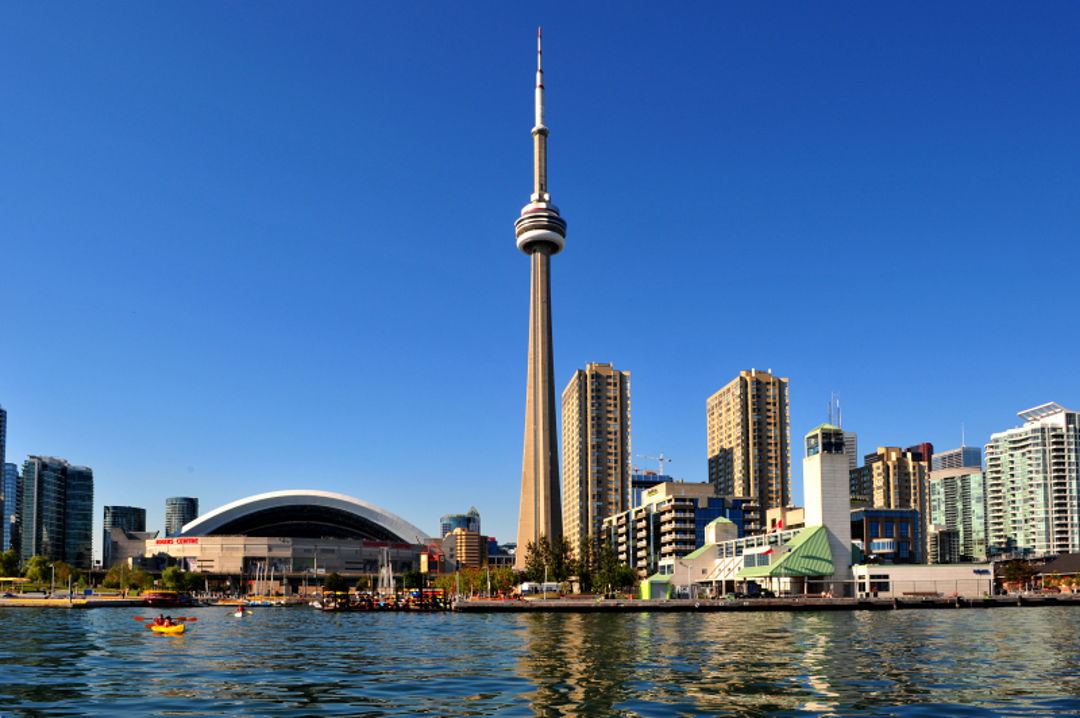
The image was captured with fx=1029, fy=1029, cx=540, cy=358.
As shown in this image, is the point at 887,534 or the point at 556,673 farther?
the point at 887,534

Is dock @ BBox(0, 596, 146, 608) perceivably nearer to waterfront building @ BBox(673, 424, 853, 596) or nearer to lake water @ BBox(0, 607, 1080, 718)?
lake water @ BBox(0, 607, 1080, 718)

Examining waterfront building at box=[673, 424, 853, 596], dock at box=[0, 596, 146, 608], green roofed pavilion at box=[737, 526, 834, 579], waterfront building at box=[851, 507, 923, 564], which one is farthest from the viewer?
waterfront building at box=[851, 507, 923, 564]

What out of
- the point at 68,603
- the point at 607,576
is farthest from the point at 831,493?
the point at 68,603

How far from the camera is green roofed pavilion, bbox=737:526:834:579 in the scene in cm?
15950

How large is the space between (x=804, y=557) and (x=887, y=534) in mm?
34204

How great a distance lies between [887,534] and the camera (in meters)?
188

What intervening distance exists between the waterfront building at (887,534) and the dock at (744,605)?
89.4 ft

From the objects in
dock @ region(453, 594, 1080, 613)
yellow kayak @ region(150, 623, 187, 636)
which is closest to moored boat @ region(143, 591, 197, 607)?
dock @ region(453, 594, 1080, 613)

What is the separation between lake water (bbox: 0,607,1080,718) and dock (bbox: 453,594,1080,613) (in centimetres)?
A: 5235

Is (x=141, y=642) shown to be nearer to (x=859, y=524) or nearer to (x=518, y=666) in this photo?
(x=518, y=666)

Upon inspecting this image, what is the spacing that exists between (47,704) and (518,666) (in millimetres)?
23843

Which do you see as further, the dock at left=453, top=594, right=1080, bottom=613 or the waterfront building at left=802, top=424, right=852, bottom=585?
the waterfront building at left=802, top=424, right=852, bottom=585

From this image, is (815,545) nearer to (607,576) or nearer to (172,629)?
(607,576)

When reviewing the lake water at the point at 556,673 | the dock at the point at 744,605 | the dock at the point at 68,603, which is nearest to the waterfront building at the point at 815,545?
the dock at the point at 744,605
